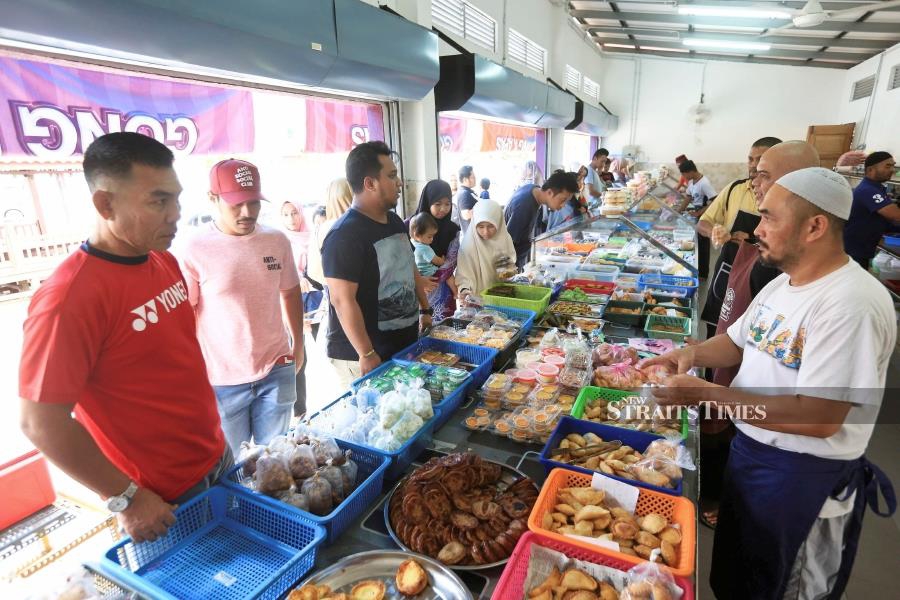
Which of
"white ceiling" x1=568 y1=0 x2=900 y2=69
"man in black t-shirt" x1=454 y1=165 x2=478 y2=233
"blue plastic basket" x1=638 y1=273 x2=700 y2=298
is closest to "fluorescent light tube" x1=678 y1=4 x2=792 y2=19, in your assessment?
"white ceiling" x1=568 y1=0 x2=900 y2=69

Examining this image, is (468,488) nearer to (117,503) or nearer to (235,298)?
(117,503)

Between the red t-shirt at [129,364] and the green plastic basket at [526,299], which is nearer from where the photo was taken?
the red t-shirt at [129,364]

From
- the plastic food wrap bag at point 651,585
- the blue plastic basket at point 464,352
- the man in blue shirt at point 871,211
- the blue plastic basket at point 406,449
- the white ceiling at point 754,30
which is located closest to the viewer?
the plastic food wrap bag at point 651,585

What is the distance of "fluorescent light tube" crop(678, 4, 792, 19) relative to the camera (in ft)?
23.9

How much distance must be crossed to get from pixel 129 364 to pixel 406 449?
37.4 inches

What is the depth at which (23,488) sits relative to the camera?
2.95m

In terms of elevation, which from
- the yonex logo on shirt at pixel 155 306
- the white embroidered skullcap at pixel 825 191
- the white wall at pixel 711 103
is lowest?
the yonex logo on shirt at pixel 155 306

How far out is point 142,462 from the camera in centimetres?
161

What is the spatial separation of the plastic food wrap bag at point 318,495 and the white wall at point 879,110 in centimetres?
1097

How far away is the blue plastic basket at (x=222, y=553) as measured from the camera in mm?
1276

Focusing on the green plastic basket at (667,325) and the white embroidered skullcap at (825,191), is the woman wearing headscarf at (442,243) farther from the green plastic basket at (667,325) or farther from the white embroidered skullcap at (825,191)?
the white embroidered skullcap at (825,191)

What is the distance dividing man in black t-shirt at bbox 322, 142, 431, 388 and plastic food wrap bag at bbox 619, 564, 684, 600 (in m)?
1.63

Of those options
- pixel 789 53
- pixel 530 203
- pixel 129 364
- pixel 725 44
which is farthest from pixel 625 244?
pixel 789 53

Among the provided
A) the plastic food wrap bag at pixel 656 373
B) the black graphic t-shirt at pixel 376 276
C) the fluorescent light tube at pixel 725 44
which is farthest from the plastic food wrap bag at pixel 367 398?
the fluorescent light tube at pixel 725 44
